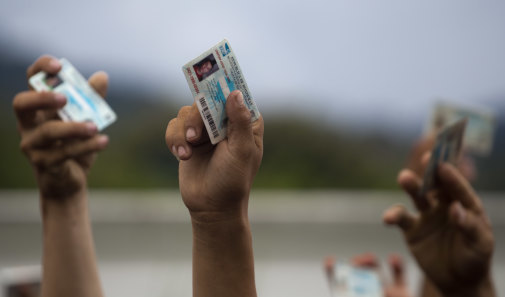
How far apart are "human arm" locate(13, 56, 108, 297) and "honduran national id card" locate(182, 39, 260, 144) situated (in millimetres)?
522

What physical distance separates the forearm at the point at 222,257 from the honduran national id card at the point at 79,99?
2.51 ft

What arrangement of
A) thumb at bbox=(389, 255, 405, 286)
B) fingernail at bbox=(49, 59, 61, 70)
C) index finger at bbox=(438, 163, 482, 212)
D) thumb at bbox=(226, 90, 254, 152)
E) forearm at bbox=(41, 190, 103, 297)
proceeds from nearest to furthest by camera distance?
thumb at bbox=(226, 90, 254, 152) < forearm at bbox=(41, 190, 103, 297) < fingernail at bbox=(49, 59, 61, 70) < index finger at bbox=(438, 163, 482, 212) < thumb at bbox=(389, 255, 405, 286)

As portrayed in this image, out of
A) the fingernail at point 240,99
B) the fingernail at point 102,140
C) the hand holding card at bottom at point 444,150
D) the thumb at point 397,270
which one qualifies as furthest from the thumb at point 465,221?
the fingernail at point 102,140

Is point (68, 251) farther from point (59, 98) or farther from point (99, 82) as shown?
point (99, 82)

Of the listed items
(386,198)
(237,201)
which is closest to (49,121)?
(237,201)

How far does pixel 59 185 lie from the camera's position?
132cm

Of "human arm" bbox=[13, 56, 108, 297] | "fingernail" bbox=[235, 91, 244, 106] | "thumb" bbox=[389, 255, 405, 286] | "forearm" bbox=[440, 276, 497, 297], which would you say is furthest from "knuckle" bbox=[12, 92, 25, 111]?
"thumb" bbox=[389, 255, 405, 286]

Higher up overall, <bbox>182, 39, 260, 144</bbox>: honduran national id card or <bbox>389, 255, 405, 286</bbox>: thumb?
<bbox>182, 39, 260, 144</bbox>: honduran national id card

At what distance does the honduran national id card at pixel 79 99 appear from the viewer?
1.50 metres

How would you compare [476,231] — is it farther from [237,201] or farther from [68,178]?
[68,178]

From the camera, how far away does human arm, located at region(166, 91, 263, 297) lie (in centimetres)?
83

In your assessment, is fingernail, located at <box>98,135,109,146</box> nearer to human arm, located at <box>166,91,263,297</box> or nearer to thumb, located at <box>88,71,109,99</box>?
thumb, located at <box>88,71,109,99</box>

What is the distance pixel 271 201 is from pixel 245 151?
5.82 metres

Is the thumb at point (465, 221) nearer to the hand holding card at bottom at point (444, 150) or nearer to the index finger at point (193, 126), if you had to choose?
the hand holding card at bottom at point (444, 150)
